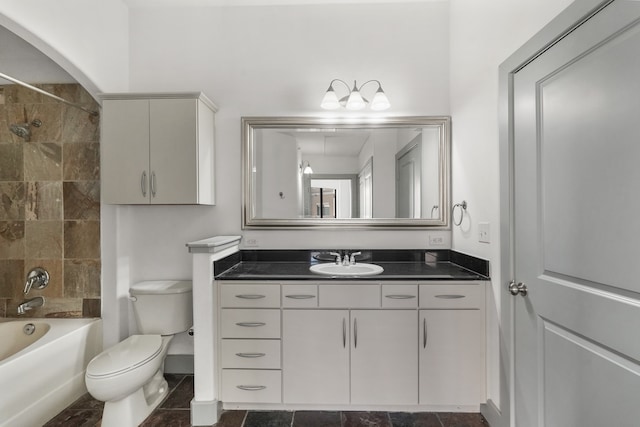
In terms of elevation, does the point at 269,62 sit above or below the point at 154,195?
above

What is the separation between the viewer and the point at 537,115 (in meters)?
1.33

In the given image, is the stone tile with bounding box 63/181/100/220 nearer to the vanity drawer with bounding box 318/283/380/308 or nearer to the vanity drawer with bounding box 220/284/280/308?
the vanity drawer with bounding box 220/284/280/308

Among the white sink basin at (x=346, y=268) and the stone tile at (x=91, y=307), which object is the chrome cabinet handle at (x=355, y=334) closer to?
the white sink basin at (x=346, y=268)

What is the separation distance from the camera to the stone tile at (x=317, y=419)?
5.71ft

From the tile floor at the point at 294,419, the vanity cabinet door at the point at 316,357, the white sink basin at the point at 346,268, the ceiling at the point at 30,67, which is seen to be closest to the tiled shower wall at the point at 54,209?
the ceiling at the point at 30,67

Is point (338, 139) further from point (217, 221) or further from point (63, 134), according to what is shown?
point (63, 134)

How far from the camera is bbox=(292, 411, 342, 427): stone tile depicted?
5.71 feet

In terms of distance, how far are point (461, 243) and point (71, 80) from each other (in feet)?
10.5

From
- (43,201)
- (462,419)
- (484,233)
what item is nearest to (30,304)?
(43,201)

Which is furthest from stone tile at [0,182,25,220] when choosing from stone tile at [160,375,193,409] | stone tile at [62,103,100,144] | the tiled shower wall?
stone tile at [160,375,193,409]

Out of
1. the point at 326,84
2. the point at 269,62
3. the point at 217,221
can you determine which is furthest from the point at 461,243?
the point at 269,62

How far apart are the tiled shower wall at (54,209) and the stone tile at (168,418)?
92 centimetres

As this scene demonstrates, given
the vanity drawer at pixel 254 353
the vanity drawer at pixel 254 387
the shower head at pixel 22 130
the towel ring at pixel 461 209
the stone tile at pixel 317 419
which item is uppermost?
the shower head at pixel 22 130

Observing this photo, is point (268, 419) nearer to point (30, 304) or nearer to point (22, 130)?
point (30, 304)
